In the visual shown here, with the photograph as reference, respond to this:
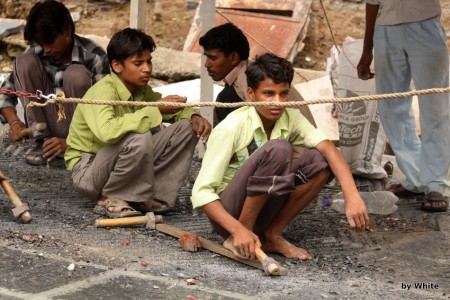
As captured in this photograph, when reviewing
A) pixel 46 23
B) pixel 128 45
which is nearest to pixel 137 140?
pixel 128 45

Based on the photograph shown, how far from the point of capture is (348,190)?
13.9 ft

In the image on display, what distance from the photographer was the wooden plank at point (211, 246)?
13.9 ft

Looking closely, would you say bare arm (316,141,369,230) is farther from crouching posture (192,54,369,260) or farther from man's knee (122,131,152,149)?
man's knee (122,131,152,149)

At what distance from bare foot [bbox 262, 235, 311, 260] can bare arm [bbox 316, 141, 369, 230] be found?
38cm

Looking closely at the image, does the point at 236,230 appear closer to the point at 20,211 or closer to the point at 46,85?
the point at 20,211

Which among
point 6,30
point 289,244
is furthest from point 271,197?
point 6,30

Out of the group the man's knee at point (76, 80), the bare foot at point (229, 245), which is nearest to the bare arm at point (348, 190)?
the bare foot at point (229, 245)

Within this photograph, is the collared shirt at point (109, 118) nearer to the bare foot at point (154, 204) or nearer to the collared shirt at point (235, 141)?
the bare foot at point (154, 204)

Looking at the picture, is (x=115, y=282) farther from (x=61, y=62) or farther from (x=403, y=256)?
(x=61, y=62)

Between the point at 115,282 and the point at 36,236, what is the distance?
0.86 m

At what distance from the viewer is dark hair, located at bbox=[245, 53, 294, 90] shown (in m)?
4.39

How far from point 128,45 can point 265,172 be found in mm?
1286

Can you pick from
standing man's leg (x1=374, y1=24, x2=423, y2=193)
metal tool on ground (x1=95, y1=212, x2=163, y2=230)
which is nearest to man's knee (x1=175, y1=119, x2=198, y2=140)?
metal tool on ground (x1=95, y1=212, x2=163, y2=230)

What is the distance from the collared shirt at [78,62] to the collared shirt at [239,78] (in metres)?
1.08
